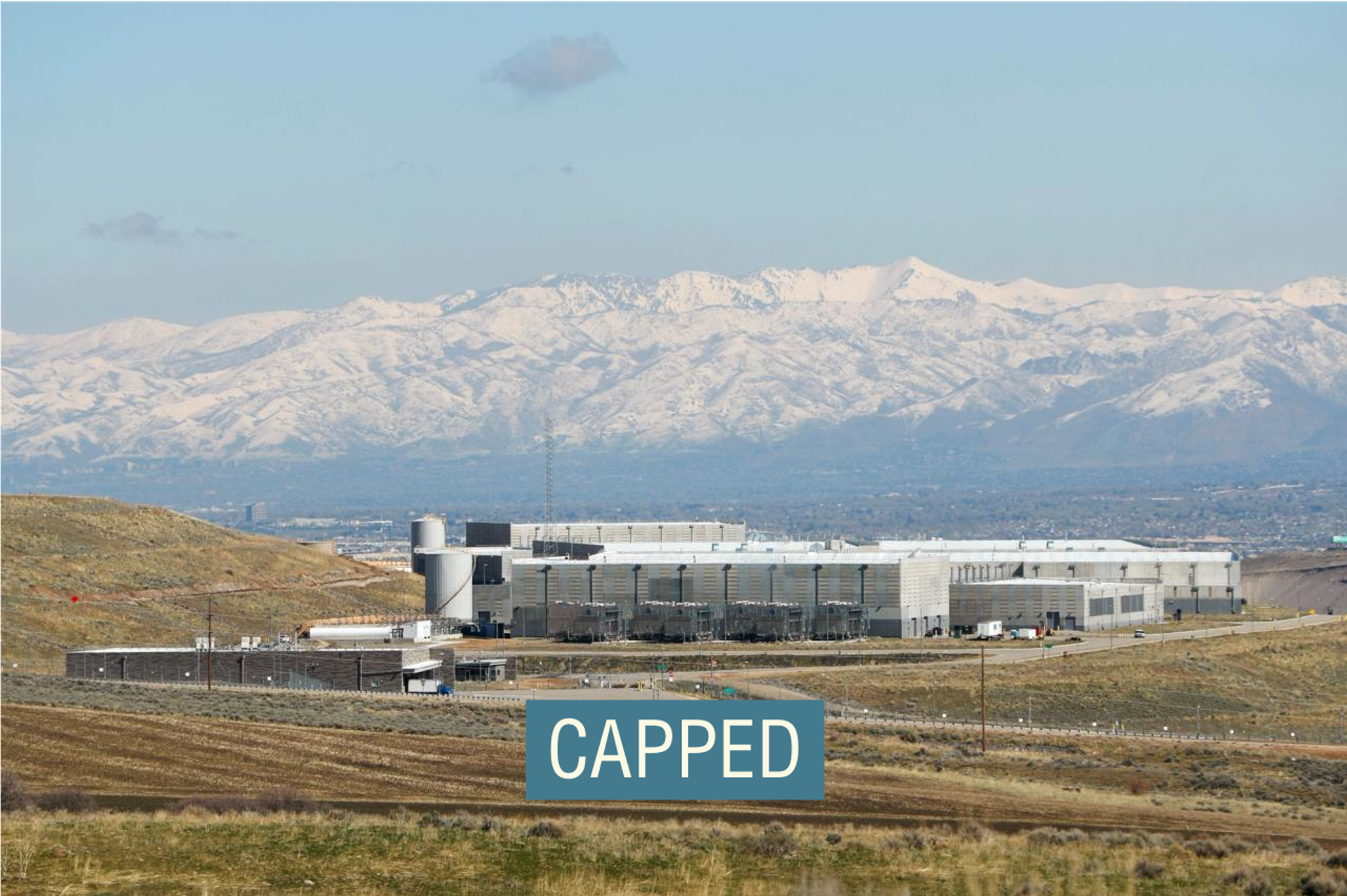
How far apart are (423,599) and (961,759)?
110 m

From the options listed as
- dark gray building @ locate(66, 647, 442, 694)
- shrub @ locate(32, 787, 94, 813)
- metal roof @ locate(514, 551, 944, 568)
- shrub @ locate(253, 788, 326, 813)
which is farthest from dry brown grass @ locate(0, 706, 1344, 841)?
metal roof @ locate(514, 551, 944, 568)

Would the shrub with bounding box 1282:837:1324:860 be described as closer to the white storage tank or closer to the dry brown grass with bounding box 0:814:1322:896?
the dry brown grass with bounding box 0:814:1322:896

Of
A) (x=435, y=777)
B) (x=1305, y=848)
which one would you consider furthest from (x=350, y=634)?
A: (x=1305, y=848)

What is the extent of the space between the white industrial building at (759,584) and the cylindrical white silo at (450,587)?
34.5 feet

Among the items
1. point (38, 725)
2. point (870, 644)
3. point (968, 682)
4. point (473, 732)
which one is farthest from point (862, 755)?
point (870, 644)

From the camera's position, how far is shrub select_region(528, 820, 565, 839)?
51.8 m

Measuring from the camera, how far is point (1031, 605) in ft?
524

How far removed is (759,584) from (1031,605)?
2198cm

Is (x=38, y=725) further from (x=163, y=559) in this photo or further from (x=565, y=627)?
(x=163, y=559)

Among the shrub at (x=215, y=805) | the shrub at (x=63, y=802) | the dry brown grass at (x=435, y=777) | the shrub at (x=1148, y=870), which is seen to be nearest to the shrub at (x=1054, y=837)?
the shrub at (x=1148, y=870)

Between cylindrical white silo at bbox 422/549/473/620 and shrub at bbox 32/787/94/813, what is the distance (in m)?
107

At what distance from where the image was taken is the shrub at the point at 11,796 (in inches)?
2174

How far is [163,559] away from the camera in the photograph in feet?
586

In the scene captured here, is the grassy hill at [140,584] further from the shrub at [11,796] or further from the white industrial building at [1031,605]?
the shrub at [11,796]
